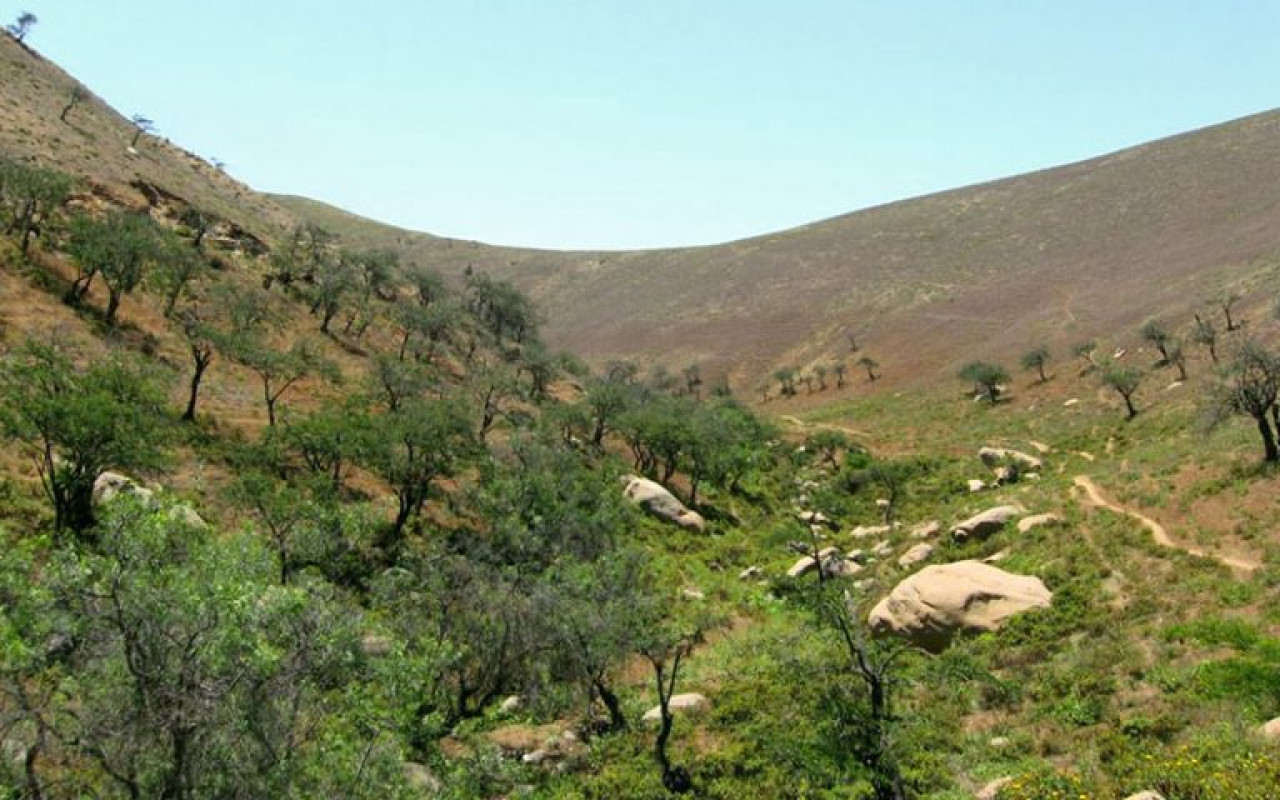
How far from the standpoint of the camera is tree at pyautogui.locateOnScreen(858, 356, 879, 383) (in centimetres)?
9775

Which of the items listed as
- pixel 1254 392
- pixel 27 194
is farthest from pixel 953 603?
pixel 27 194

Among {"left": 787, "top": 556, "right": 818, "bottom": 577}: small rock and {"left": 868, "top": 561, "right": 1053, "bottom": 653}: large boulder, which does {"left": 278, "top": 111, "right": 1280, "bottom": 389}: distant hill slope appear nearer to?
{"left": 787, "top": 556, "right": 818, "bottom": 577}: small rock

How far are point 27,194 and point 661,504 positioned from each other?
47.2 metres

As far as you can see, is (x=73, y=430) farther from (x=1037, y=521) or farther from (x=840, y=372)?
(x=840, y=372)

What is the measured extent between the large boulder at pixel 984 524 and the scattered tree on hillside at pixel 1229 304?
150ft

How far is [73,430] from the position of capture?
24.7m

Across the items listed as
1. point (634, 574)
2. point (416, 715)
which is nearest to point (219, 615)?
point (416, 715)

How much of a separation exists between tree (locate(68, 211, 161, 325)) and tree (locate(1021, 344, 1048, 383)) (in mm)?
78471

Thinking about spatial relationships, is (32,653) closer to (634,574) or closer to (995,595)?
(634,574)

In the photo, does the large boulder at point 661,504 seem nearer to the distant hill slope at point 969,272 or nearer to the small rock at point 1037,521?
the small rock at point 1037,521

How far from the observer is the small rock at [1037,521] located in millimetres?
32781

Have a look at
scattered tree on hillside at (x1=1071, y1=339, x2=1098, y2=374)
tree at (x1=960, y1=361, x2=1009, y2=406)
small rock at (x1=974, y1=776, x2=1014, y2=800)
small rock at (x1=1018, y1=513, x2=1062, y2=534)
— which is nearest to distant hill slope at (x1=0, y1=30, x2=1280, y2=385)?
scattered tree on hillside at (x1=1071, y1=339, x2=1098, y2=374)

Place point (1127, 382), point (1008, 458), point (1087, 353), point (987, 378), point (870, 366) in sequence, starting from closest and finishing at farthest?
point (1008, 458) → point (1127, 382) → point (987, 378) → point (1087, 353) → point (870, 366)

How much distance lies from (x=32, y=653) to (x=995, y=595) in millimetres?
26049
